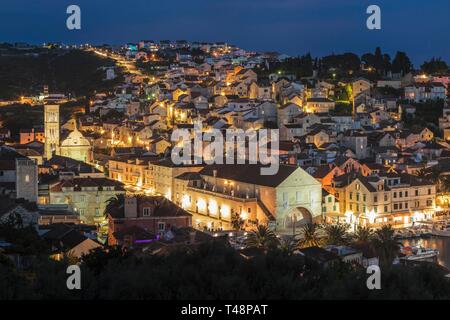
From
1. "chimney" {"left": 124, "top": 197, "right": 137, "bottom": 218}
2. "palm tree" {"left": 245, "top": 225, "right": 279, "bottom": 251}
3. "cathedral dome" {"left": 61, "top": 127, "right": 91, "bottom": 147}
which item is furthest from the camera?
"cathedral dome" {"left": 61, "top": 127, "right": 91, "bottom": 147}

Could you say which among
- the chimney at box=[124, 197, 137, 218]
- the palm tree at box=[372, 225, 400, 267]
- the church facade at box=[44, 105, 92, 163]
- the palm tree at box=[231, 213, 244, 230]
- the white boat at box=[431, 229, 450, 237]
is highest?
the church facade at box=[44, 105, 92, 163]

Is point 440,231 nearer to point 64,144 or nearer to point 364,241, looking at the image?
point 364,241

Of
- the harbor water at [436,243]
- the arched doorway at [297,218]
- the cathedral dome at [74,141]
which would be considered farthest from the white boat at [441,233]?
the cathedral dome at [74,141]

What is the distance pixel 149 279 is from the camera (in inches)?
343

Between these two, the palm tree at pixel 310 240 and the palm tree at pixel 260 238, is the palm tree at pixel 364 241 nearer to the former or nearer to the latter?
the palm tree at pixel 310 240

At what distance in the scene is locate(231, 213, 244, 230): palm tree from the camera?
2159 cm

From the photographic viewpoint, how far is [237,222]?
21.7 m

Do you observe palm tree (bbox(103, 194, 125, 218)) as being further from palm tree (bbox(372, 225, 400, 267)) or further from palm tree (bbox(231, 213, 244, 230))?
palm tree (bbox(372, 225, 400, 267))

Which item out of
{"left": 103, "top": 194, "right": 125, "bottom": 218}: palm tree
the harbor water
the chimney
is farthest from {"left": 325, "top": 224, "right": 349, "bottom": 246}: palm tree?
{"left": 103, "top": 194, "right": 125, "bottom": 218}: palm tree

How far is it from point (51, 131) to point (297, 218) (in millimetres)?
14255

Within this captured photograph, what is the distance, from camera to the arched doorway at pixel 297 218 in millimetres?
22469

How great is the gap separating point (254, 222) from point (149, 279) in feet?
43.9

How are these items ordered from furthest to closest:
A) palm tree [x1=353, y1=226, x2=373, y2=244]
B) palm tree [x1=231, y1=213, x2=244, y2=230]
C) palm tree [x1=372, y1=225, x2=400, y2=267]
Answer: palm tree [x1=231, y1=213, x2=244, y2=230] → palm tree [x1=353, y1=226, x2=373, y2=244] → palm tree [x1=372, y1=225, x2=400, y2=267]

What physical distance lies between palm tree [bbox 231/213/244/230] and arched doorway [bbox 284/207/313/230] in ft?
4.22
